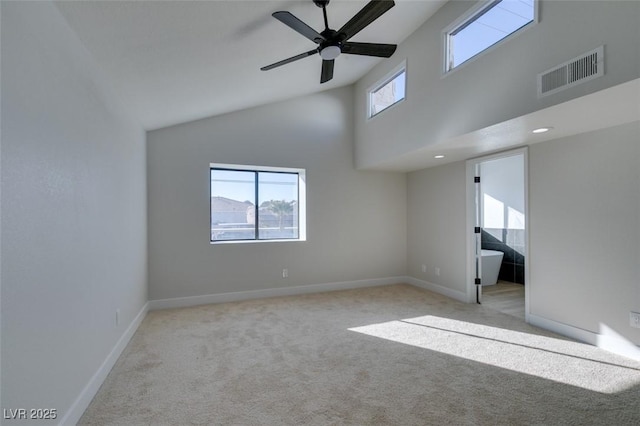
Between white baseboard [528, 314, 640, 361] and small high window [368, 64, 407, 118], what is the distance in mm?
3280

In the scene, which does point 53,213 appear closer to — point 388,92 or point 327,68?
point 327,68

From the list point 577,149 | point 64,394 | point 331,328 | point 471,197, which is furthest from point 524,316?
point 64,394

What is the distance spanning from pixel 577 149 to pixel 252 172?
13.7 ft

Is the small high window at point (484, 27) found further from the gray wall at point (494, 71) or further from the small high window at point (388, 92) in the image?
the small high window at point (388, 92)

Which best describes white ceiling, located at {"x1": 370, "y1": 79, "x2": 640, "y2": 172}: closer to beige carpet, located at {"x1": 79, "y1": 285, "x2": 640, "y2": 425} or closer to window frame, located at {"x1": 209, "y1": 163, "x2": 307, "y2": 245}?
window frame, located at {"x1": 209, "y1": 163, "x2": 307, "y2": 245}

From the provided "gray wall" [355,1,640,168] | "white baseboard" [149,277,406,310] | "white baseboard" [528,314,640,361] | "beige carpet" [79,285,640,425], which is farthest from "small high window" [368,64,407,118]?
"white baseboard" [528,314,640,361]

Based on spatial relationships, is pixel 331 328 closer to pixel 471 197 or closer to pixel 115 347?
pixel 115 347

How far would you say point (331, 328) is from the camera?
11.6 ft

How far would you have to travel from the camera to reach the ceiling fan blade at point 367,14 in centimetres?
204

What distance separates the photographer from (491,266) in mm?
5496

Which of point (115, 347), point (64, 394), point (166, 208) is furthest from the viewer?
point (166, 208)

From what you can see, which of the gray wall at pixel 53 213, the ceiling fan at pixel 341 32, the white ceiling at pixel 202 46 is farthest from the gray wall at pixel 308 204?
the ceiling fan at pixel 341 32

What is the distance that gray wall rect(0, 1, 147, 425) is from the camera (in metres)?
1.34

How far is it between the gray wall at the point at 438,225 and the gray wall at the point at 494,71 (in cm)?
111
